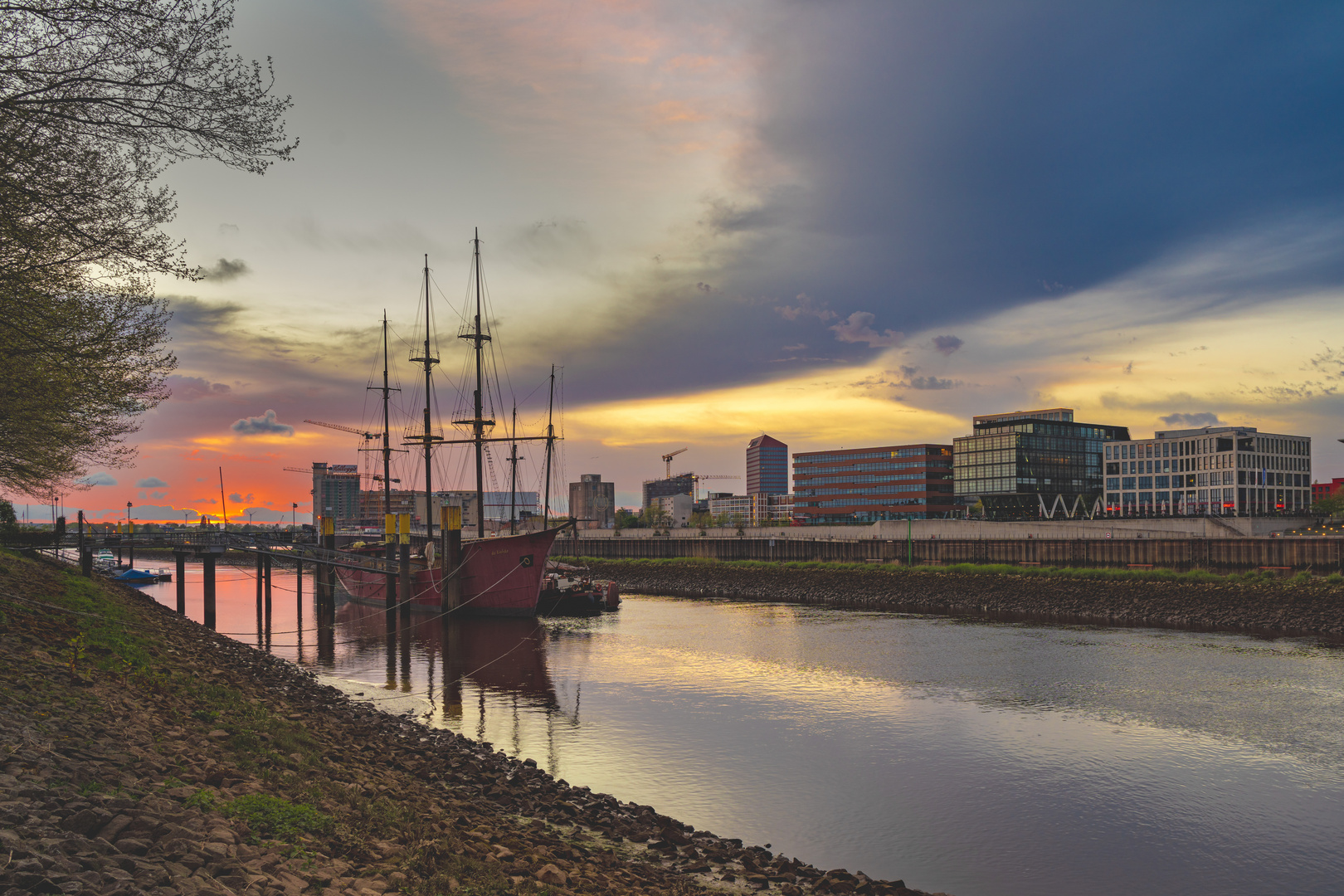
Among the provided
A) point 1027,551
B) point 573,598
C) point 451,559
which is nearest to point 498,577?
point 451,559

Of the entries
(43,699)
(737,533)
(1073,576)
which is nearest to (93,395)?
(43,699)

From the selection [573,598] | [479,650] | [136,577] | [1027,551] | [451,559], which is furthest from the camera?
[136,577]

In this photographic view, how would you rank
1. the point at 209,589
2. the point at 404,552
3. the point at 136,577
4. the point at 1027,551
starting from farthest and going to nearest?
the point at 136,577
the point at 1027,551
the point at 404,552
the point at 209,589

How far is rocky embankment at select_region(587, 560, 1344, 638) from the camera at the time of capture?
46062 mm

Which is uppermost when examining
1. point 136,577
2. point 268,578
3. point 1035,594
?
point 268,578

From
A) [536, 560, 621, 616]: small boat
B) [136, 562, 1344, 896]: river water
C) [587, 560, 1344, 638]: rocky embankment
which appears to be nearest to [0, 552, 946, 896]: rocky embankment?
[136, 562, 1344, 896]: river water

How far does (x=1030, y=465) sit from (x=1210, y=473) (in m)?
33.2

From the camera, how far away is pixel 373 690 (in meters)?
29.5

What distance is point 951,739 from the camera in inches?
898

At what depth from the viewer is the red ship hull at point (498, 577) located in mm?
51812

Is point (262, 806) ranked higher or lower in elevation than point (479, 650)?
higher

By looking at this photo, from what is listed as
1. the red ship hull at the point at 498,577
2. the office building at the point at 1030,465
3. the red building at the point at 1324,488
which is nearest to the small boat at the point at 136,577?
the red ship hull at the point at 498,577

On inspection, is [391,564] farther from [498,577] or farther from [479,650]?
[479,650]

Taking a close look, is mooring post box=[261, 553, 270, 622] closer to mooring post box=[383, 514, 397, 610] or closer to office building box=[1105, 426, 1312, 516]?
mooring post box=[383, 514, 397, 610]
